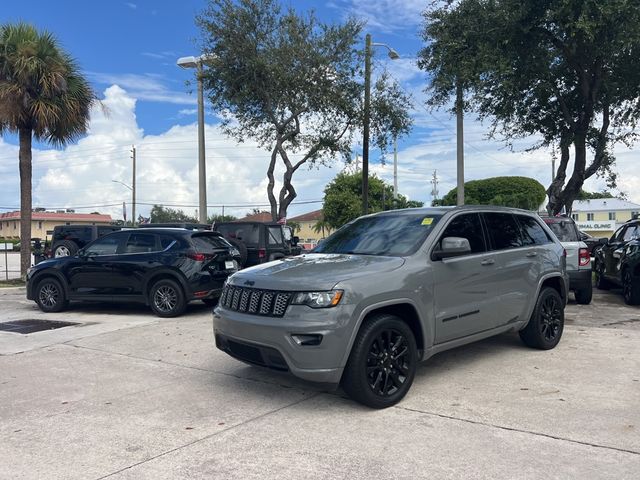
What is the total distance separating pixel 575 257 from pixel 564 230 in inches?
25.7

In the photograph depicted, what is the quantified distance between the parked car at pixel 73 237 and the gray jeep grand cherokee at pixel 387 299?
12.9 meters

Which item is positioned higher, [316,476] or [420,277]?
[420,277]

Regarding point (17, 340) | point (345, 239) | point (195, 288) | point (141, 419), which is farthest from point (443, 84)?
point (141, 419)

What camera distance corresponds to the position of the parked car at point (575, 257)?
1012 centimetres

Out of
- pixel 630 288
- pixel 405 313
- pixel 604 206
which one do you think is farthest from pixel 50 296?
pixel 604 206

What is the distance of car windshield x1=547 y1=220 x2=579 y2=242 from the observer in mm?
10398

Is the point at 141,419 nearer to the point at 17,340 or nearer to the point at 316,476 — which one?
the point at 316,476

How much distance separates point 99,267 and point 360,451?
7.90 meters

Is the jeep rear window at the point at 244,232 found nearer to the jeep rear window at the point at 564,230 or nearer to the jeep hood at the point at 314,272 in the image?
the jeep rear window at the point at 564,230

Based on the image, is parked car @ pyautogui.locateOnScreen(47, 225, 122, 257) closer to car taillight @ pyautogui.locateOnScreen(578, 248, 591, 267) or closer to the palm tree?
the palm tree

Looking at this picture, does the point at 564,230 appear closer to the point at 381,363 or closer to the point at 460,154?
the point at 460,154

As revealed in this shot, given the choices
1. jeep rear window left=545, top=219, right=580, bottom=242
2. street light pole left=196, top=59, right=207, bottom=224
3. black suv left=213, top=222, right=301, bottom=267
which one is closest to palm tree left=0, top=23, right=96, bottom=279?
street light pole left=196, top=59, right=207, bottom=224

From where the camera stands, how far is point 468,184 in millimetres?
66875

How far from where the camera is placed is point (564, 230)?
1055 centimetres
